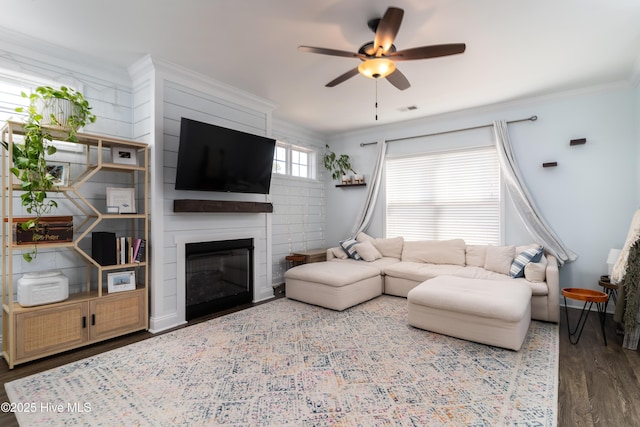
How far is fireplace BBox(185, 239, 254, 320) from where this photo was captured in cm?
364

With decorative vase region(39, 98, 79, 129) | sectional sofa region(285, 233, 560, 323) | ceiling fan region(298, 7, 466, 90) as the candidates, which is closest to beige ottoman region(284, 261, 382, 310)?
sectional sofa region(285, 233, 560, 323)

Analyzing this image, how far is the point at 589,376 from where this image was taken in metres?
2.38

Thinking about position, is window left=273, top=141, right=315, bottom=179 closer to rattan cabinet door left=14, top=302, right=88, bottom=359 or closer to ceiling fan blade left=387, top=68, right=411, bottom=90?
ceiling fan blade left=387, top=68, right=411, bottom=90

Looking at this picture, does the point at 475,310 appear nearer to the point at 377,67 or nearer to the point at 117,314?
the point at 377,67

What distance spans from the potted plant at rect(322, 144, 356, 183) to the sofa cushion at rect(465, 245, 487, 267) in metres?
2.41

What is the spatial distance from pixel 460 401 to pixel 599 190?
3516 mm

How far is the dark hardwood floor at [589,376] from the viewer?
1.92 meters

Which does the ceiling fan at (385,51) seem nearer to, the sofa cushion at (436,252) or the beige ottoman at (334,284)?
the beige ottoman at (334,284)

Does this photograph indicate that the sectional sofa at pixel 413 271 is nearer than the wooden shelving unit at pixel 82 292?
No

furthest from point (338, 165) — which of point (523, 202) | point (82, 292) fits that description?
point (82, 292)

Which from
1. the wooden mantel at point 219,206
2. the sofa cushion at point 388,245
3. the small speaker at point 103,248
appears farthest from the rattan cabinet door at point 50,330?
the sofa cushion at point 388,245

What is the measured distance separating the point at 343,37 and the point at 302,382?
2823 millimetres

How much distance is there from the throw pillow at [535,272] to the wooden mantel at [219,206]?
3294 millimetres

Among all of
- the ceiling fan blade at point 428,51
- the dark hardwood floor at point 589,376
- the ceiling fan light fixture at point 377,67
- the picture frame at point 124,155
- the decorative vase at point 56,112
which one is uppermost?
the ceiling fan blade at point 428,51
